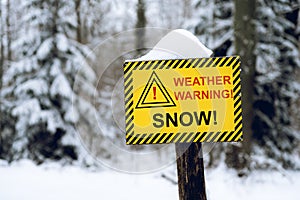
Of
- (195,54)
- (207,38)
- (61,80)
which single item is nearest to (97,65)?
(61,80)

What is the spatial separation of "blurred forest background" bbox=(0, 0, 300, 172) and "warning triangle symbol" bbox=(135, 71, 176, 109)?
17.3ft

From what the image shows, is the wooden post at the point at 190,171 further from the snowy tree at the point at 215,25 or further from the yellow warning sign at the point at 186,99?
the snowy tree at the point at 215,25

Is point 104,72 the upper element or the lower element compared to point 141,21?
lower

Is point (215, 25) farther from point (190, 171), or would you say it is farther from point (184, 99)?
point (184, 99)

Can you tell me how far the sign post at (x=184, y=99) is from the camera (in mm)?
2898

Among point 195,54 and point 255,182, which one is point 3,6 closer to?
point 255,182

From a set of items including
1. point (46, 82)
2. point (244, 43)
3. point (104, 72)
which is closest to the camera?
point (244, 43)

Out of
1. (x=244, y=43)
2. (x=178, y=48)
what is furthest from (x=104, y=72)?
(x=178, y=48)

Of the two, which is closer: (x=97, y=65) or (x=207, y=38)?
(x=207, y=38)

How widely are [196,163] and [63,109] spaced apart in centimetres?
932

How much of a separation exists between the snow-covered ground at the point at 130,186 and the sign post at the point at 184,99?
3443mm

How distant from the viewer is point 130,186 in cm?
724

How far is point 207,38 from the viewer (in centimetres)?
1073

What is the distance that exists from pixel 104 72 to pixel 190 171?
740 centimetres
